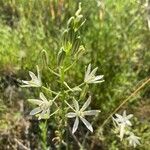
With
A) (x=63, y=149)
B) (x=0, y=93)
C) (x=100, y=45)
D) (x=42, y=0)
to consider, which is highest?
(x=42, y=0)

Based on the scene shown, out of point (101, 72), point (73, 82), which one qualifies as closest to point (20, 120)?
point (73, 82)

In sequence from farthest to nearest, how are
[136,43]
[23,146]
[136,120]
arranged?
[136,43]
[136,120]
[23,146]

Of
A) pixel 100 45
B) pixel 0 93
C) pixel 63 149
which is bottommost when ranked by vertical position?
pixel 63 149

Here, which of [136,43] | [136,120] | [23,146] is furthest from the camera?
[136,43]

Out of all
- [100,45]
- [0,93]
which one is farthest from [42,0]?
[0,93]

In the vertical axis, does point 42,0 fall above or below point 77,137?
above

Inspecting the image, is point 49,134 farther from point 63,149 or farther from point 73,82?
point 73,82

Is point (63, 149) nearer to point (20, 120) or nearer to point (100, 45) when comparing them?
point (20, 120)

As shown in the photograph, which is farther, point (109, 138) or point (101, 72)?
point (101, 72)
